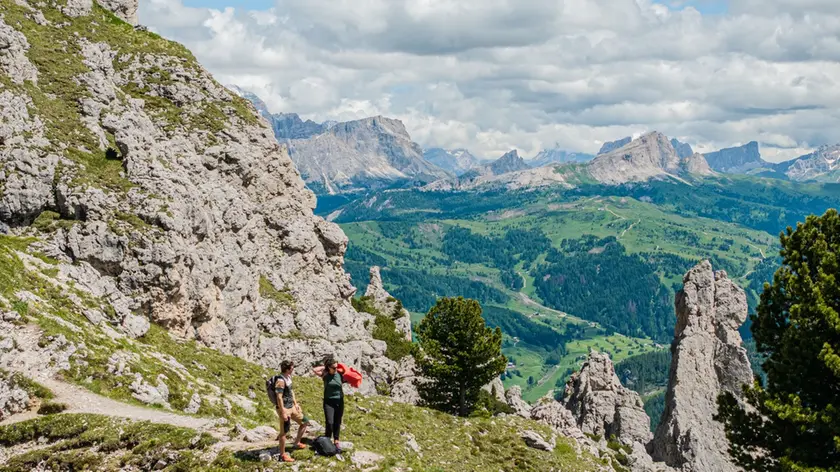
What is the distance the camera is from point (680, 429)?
8381 centimetres

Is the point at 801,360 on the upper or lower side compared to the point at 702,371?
upper

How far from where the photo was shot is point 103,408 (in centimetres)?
2783

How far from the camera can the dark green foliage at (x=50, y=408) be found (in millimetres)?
26719

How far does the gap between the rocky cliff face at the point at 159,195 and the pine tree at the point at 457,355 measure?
31.8 ft

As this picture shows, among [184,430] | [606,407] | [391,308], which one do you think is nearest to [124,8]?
[391,308]

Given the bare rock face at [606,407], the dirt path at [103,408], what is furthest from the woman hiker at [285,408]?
the bare rock face at [606,407]

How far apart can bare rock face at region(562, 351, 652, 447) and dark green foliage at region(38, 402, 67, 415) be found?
80.8 meters

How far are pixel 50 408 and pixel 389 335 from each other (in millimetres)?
71541

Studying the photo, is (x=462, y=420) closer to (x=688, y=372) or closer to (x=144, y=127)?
(x=144, y=127)

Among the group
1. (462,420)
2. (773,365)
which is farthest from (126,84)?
(773,365)

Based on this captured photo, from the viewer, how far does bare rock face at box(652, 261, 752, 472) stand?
3228 inches

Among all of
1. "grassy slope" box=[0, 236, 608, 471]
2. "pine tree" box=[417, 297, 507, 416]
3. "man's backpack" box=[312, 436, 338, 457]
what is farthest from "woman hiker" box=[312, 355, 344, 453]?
"pine tree" box=[417, 297, 507, 416]

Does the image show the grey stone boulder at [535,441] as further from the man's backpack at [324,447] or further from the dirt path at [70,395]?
the dirt path at [70,395]

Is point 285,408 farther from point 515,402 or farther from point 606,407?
point 606,407
